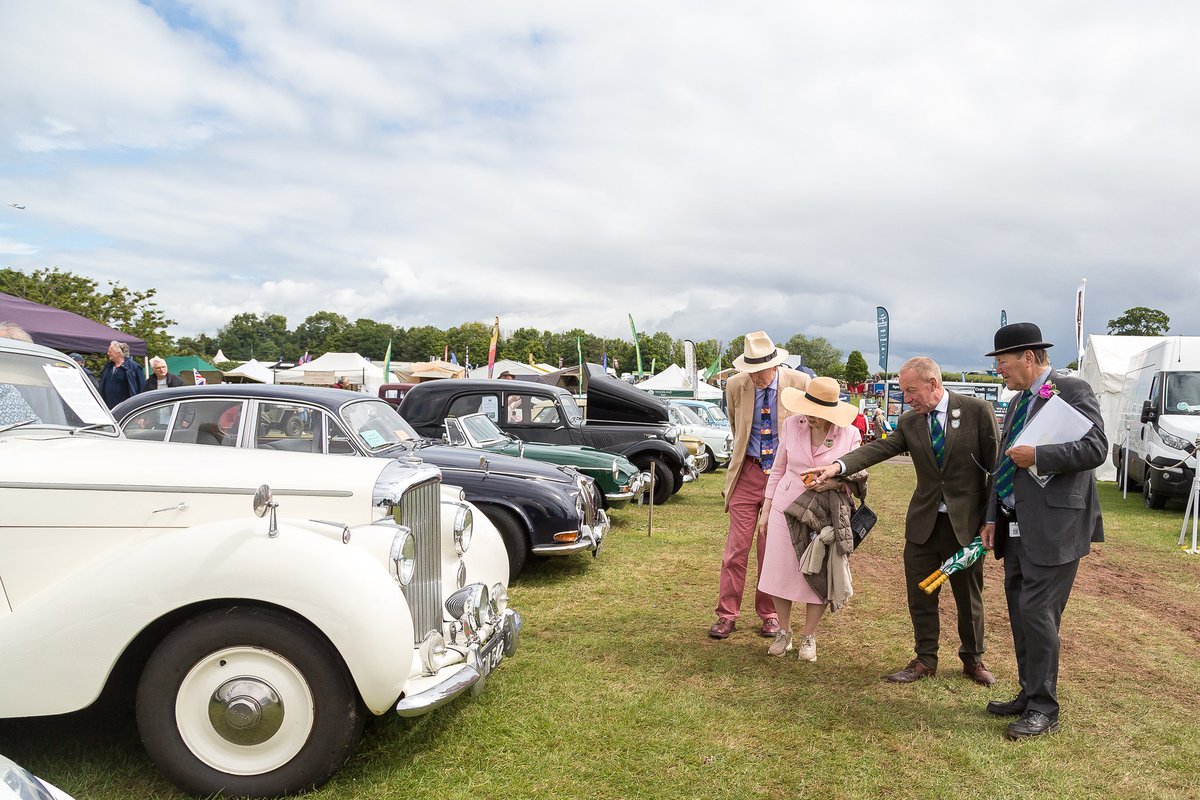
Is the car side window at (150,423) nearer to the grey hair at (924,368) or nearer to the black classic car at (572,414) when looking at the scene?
the black classic car at (572,414)

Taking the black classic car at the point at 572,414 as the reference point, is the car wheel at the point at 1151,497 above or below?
below

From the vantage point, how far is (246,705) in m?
2.94

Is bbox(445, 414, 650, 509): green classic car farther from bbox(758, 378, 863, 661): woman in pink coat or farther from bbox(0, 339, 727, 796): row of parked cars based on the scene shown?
bbox(0, 339, 727, 796): row of parked cars

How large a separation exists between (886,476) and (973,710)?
14477 mm

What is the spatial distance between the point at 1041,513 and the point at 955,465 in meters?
0.61

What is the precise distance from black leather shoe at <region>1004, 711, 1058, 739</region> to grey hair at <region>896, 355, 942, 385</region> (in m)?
1.72

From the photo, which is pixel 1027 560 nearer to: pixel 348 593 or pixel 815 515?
pixel 815 515

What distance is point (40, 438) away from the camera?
3.58m

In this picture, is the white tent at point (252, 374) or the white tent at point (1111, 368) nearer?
the white tent at point (1111, 368)

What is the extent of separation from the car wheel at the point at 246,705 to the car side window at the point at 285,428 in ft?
9.83

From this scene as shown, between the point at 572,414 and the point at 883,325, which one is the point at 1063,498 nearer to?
the point at 572,414

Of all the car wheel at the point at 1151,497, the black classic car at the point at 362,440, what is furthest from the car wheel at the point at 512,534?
the car wheel at the point at 1151,497

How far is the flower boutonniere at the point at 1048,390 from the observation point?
147 inches

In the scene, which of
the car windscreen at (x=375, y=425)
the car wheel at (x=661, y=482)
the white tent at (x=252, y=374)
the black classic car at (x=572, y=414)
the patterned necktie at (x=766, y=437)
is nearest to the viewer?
the patterned necktie at (x=766, y=437)
